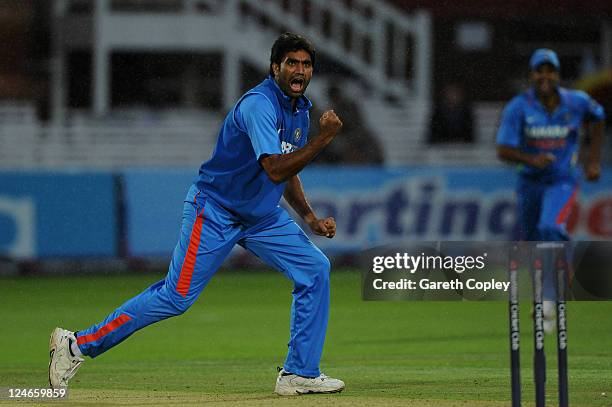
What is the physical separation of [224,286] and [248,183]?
10115 mm

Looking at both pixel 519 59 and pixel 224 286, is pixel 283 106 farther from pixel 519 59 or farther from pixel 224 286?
pixel 519 59

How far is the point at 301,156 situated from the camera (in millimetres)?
8031

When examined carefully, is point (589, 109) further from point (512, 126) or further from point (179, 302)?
point (179, 302)

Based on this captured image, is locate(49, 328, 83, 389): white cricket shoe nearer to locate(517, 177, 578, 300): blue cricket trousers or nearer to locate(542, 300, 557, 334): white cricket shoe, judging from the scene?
locate(542, 300, 557, 334): white cricket shoe

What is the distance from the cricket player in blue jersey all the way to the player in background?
4.82 m

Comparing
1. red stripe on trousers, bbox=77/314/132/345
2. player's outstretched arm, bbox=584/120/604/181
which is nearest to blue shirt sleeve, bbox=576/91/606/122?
player's outstretched arm, bbox=584/120/604/181

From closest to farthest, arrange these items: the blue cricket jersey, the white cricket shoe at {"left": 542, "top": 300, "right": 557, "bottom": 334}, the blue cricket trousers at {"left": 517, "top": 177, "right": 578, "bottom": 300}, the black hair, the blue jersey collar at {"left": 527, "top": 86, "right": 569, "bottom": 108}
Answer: the black hair < the blue cricket jersey < the white cricket shoe at {"left": 542, "top": 300, "right": 557, "bottom": 334} < the blue cricket trousers at {"left": 517, "top": 177, "right": 578, "bottom": 300} < the blue jersey collar at {"left": 527, "top": 86, "right": 569, "bottom": 108}

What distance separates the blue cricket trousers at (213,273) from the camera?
8.55 meters

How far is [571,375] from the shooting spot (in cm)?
991

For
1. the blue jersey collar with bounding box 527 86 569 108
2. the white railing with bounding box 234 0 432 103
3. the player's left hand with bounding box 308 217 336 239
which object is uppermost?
the white railing with bounding box 234 0 432 103

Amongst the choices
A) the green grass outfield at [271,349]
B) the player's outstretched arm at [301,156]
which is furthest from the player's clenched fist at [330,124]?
the green grass outfield at [271,349]

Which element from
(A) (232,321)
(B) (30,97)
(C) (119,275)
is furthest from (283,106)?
(B) (30,97)

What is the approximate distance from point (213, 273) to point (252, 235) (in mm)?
369

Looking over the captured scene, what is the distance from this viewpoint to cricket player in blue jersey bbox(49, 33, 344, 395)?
8445 millimetres
